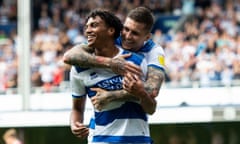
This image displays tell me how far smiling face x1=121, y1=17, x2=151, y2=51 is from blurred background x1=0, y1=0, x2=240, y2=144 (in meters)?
8.13

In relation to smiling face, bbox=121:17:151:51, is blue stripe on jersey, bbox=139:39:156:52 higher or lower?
lower

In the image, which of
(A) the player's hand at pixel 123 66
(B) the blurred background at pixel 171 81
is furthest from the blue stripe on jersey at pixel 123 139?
(B) the blurred background at pixel 171 81

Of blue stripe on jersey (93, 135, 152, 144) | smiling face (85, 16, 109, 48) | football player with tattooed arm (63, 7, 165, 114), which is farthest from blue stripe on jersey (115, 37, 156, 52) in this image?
blue stripe on jersey (93, 135, 152, 144)

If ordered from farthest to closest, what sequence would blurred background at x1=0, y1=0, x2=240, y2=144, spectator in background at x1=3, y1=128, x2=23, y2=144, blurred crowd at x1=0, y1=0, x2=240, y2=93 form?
1. blurred crowd at x1=0, y1=0, x2=240, y2=93
2. spectator in background at x1=3, y1=128, x2=23, y2=144
3. blurred background at x1=0, y1=0, x2=240, y2=144

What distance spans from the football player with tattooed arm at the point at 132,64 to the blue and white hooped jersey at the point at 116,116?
0.06 meters

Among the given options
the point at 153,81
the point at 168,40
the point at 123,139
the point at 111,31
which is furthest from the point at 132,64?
the point at 168,40

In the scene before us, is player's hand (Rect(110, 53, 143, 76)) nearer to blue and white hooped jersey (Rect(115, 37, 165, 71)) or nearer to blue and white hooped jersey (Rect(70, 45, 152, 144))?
blue and white hooped jersey (Rect(70, 45, 152, 144))

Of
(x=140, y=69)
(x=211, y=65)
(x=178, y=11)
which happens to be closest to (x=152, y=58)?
(x=140, y=69)

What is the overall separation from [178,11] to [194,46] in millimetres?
2860

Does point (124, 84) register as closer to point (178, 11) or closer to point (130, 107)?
point (130, 107)

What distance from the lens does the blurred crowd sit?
1588cm

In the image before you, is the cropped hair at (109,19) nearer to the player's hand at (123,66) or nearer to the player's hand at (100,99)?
the player's hand at (123,66)

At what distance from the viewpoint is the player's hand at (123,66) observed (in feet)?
20.1

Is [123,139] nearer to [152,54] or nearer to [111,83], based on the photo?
[111,83]
